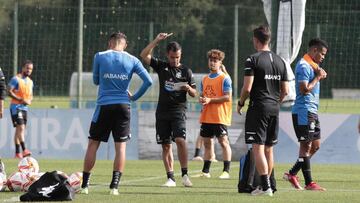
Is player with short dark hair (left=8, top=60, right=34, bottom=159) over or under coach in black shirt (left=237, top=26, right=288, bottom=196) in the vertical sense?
under

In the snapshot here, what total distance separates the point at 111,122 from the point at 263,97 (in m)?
1.96

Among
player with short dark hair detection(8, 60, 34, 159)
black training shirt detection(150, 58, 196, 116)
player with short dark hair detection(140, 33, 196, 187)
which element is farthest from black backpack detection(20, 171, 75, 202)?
player with short dark hair detection(8, 60, 34, 159)

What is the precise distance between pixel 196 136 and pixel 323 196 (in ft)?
29.9

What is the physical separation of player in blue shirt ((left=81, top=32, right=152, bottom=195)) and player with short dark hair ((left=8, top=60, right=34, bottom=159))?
8.50m

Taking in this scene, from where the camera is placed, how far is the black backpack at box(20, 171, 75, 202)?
12039mm

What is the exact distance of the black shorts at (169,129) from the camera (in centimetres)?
1502

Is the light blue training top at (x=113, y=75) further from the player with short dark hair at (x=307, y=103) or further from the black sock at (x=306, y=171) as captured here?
the black sock at (x=306, y=171)

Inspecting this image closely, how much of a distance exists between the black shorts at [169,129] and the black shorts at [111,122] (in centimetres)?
192

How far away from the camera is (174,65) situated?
1502 centimetres

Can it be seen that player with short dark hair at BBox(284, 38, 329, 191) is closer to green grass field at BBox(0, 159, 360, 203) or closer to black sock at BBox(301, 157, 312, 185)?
black sock at BBox(301, 157, 312, 185)

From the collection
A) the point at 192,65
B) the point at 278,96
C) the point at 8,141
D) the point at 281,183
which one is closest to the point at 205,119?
the point at 281,183

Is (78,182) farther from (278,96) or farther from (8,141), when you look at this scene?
(8,141)

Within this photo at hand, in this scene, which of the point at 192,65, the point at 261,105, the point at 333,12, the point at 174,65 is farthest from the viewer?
the point at 192,65

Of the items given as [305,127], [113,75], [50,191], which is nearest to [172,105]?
[305,127]
